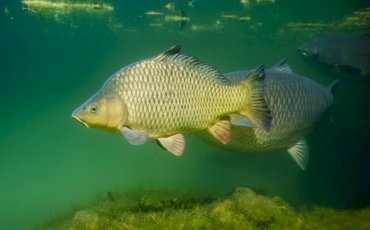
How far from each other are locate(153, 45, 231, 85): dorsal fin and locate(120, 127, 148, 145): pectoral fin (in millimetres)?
938

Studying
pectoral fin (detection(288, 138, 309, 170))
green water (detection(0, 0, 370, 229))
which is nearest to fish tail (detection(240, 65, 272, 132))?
pectoral fin (detection(288, 138, 309, 170))

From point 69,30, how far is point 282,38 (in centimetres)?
2527

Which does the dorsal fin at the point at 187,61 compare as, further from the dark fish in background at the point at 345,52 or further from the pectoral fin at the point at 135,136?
the dark fish in background at the point at 345,52

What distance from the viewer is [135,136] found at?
4.25 meters

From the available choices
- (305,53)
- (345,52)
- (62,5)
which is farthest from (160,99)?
(62,5)

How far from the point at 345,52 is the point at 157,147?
14.3 metres

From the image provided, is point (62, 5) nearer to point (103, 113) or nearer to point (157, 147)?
point (157, 147)

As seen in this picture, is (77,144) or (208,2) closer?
(208,2)

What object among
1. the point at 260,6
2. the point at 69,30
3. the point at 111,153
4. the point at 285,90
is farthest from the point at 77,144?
the point at 285,90

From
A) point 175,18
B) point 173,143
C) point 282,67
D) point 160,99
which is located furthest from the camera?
point 175,18

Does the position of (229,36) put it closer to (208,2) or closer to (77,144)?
(208,2)

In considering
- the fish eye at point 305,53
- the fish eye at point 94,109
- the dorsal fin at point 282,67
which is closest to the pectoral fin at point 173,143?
the fish eye at point 94,109

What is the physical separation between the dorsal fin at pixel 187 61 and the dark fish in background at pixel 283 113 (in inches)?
78.2

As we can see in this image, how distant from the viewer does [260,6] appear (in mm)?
26453
